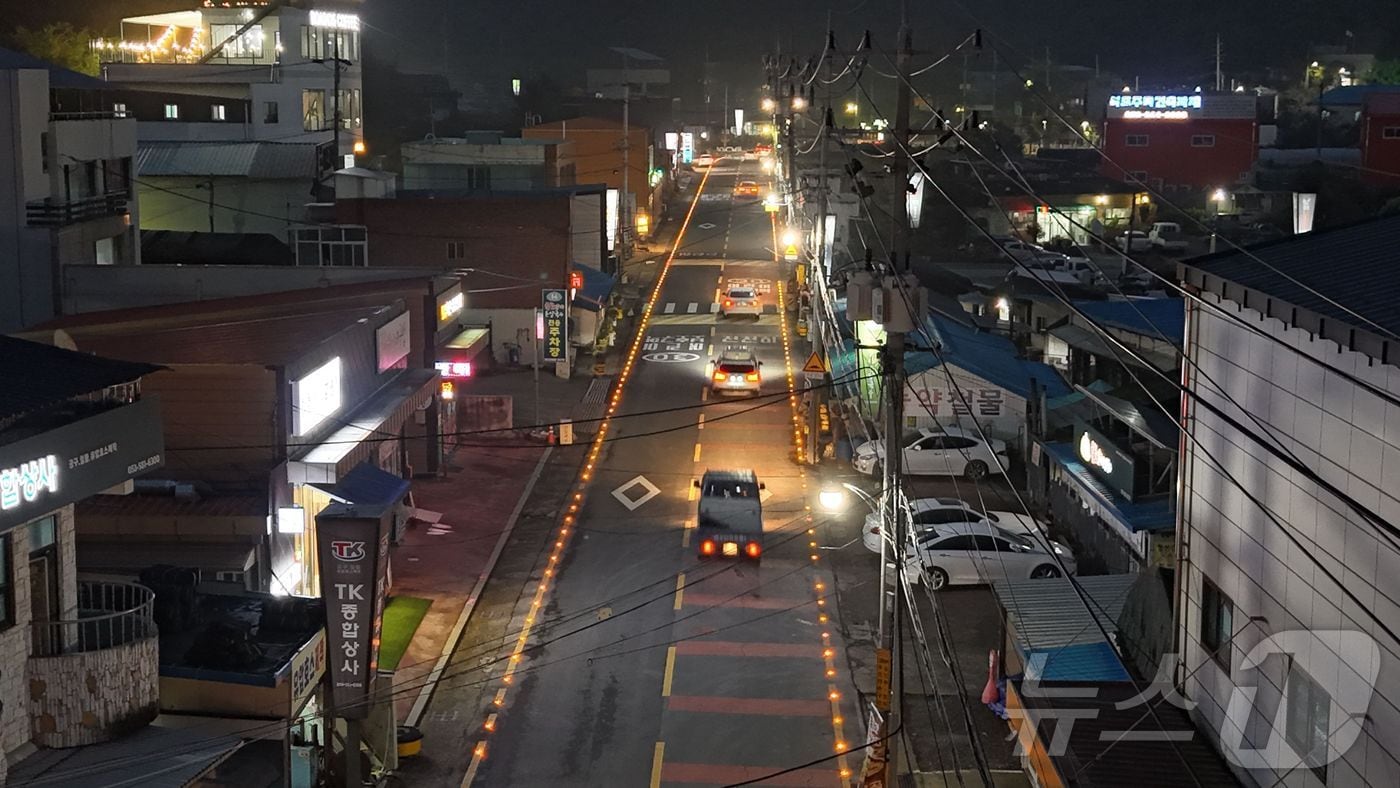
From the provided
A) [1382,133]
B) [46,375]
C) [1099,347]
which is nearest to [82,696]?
[46,375]

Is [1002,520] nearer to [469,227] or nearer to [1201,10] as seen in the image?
[469,227]

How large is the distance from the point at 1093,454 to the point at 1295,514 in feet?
40.8

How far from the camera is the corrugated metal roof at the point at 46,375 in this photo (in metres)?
13.8

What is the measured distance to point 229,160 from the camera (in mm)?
52000

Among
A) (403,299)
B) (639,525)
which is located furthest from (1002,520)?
(403,299)

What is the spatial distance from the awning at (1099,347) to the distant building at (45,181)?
21.6m

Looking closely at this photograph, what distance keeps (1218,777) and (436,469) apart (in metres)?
22.8

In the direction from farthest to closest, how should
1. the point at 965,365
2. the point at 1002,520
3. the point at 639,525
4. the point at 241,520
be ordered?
the point at 965,365 < the point at 639,525 < the point at 1002,520 < the point at 241,520

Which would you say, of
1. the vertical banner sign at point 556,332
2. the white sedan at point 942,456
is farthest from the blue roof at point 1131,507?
the vertical banner sign at point 556,332

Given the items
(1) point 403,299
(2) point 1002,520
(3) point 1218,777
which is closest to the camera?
(3) point 1218,777

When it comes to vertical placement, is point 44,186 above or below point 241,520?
above

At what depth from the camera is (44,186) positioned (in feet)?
113

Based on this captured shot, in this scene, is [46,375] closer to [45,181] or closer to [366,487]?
[366,487]

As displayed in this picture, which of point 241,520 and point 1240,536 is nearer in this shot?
point 1240,536
